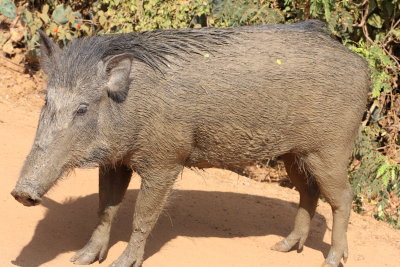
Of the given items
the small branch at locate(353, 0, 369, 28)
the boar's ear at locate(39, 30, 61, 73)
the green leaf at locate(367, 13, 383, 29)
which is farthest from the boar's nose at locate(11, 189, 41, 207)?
the green leaf at locate(367, 13, 383, 29)

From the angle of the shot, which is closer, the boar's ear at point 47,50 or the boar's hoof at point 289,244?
the boar's ear at point 47,50

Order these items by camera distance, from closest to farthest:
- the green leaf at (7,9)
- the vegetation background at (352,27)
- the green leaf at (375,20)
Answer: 1. the vegetation background at (352,27)
2. the green leaf at (375,20)
3. the green leaf at (7,9)

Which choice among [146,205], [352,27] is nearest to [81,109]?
[146,205]

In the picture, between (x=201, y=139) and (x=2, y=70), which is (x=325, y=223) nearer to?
(x=201, y=139)

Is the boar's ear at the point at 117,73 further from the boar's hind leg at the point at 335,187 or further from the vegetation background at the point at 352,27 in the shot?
the vegetation background at the point at 352,27

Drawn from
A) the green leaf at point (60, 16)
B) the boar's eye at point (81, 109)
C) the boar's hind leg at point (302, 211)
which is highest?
the boar's eye at point (81, 109)

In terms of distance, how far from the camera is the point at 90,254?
5141 mm

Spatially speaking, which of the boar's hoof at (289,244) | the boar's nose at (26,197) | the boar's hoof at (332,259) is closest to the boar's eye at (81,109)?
the boar's nose at (26,197)

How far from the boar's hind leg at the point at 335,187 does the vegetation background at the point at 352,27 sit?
2.11m

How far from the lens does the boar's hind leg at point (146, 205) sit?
A: 4.97 m

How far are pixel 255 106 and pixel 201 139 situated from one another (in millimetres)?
481

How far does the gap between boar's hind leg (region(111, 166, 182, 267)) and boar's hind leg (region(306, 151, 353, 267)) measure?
3.95 ft

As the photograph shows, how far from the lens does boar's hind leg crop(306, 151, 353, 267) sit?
5.46 metres

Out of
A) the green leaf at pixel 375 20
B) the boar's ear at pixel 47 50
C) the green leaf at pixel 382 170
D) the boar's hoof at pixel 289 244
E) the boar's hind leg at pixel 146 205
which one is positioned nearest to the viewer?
the boar's ear at pixel 47 50
